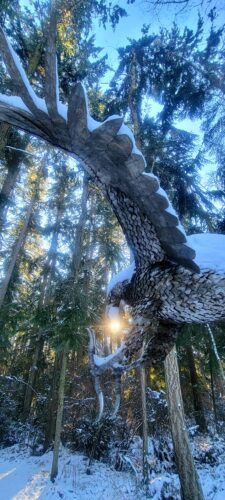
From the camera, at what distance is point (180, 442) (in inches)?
251

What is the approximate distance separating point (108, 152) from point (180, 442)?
22.4 ft

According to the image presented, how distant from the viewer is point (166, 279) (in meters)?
2.61

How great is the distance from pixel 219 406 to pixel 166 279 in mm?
15264

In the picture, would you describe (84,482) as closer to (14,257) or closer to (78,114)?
(14,257)

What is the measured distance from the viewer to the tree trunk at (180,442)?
5957mm

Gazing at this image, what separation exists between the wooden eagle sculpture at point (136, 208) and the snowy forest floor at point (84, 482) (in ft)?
21.8

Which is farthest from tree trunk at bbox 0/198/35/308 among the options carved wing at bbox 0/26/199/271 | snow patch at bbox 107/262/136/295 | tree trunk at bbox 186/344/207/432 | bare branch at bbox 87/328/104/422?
tree trunk at bbox 186/344/207/432

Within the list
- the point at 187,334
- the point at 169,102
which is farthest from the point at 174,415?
the point at 169,102

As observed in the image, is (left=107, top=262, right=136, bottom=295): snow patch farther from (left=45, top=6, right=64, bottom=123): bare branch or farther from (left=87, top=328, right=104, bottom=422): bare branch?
(left=45, top=6, right=64, bottom=123): bare branch

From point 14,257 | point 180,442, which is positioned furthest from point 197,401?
point 14,257

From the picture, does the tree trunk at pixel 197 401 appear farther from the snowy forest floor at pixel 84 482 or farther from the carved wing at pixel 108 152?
the carved wing at pixel 108 152

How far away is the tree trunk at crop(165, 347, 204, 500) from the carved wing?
203 inches

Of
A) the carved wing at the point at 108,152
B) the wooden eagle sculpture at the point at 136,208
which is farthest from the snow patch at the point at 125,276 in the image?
the carved wing at the point at 108,152

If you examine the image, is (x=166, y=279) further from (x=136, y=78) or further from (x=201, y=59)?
(x=136, y=78)
